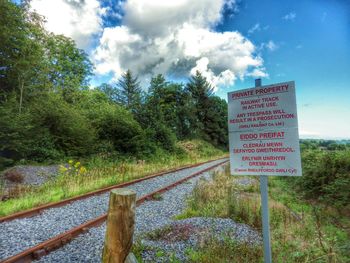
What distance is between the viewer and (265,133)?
350 cm

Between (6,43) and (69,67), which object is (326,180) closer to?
(6,43)

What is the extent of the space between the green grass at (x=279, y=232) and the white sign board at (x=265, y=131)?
95cm

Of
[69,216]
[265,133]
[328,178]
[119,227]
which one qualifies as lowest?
[69,216]

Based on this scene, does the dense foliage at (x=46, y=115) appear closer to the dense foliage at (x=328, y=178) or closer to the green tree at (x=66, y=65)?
the green tree at (x=66, y=65)

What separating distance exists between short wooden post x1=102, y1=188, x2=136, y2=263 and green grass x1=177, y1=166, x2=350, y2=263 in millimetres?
1871

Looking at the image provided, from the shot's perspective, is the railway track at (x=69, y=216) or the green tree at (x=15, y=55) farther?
the green tree at (x=15, y=55)

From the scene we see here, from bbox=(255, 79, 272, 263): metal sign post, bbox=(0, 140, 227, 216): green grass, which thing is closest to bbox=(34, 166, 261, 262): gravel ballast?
bbox=(255, 79, 272, 263): metal sign post

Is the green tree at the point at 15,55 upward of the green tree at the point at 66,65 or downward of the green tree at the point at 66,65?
downward

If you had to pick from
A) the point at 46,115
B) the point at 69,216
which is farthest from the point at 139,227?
the point at 46,115

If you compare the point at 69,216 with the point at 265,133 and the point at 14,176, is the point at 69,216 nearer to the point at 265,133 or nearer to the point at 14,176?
the point at 265,133

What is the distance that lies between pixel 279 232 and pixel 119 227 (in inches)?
155

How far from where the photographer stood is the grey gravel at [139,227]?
4215mm

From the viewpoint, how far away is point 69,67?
1476 inches

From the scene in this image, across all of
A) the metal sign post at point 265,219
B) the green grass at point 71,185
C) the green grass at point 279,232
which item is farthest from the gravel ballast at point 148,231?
the green grass at point 71,185
